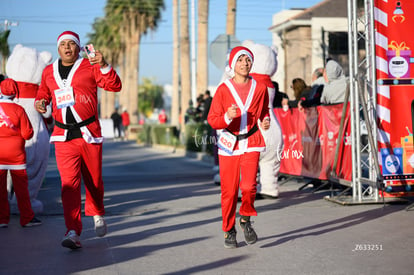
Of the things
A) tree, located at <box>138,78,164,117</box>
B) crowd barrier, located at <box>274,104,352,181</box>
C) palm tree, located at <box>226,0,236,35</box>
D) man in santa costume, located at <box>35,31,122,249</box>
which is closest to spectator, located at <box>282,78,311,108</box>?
crowd barrier, located at <box>274,104,352,181</box>

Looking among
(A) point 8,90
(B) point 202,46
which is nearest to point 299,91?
(A) point 8,90

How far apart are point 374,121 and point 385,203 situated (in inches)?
44.6

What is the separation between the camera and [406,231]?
302 inches

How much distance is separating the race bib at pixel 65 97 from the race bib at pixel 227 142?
1.47m

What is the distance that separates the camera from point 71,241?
22.2 ft

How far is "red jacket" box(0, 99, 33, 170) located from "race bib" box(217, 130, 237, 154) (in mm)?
2571

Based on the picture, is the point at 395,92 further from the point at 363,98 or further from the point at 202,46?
the point at 202,46

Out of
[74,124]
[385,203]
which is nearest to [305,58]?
[385,203]

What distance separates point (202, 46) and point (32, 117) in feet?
63.4

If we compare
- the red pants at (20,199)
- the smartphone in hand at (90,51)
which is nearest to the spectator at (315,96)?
the red pants at (20,199)

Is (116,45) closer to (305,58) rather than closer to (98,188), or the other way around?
(305,58)

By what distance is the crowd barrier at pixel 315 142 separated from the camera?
10.9 meters

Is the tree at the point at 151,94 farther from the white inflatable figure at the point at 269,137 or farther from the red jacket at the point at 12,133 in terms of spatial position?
the red jacket at the point at 12,133

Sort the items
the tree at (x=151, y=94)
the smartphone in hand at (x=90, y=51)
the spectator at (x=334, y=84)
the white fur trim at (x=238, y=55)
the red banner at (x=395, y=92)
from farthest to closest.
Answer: the tree at (x=151, y=94), the spectator at (x=334, y=84), the red banner at (x=395, y=92), the white fur trim at (x=238, y=55), the smartphone in hand at (x=90, y=51)
